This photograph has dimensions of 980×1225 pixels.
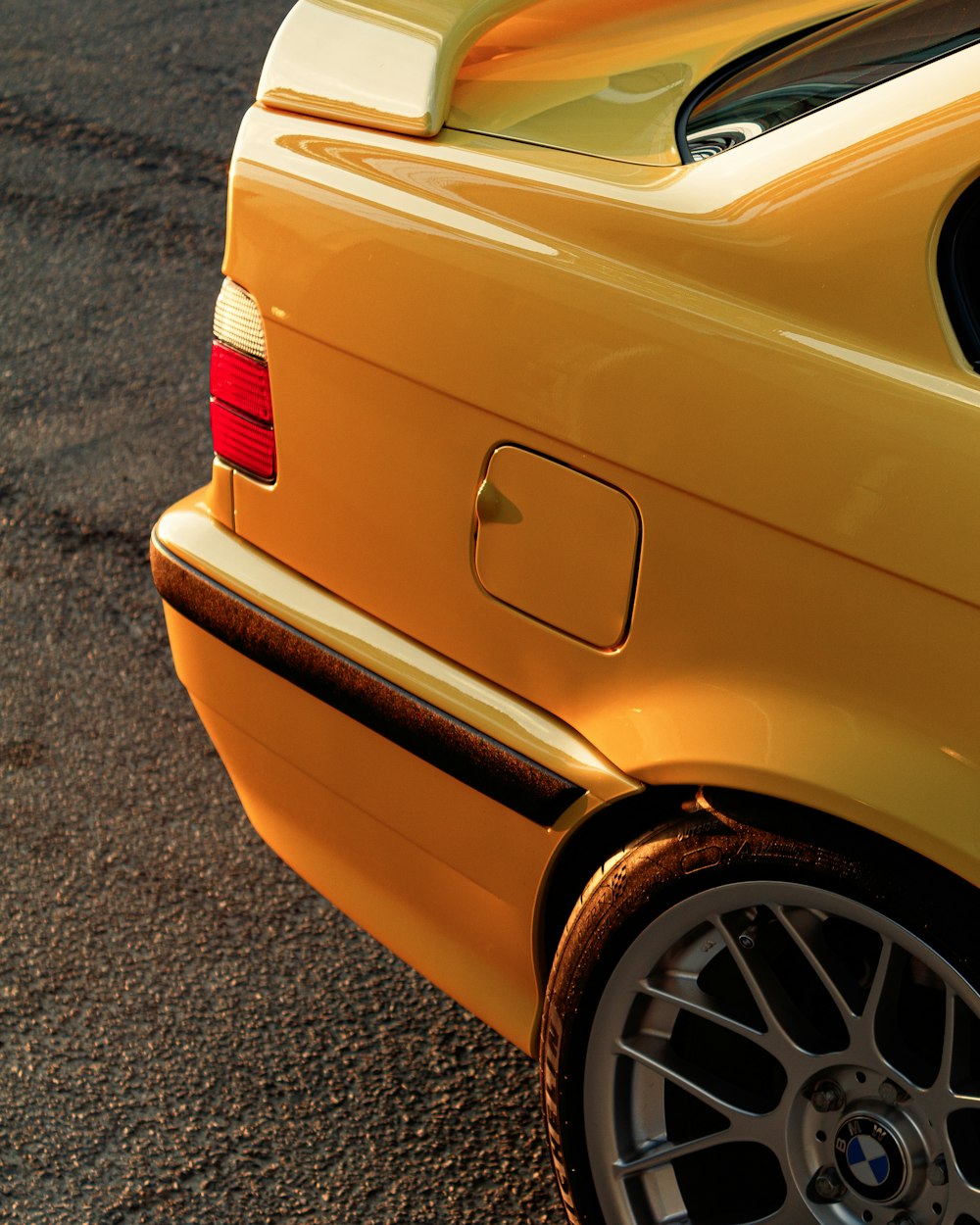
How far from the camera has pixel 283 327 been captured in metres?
1.90

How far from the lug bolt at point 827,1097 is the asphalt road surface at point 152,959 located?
0.61 m

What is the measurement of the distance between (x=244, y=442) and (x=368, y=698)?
0.43m

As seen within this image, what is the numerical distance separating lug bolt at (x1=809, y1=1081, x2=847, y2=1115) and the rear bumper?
1.30ft

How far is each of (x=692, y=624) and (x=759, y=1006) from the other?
0.47 m

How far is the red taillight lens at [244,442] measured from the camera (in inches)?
79.1

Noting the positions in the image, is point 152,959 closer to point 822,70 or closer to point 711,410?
point 711,410

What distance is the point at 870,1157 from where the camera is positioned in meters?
1.61

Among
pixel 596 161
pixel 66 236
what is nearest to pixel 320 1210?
pixel 596 161

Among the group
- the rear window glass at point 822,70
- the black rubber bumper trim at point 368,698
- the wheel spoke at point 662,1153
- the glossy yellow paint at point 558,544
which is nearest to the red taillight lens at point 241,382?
the black rubber bumper trim at point 368,698

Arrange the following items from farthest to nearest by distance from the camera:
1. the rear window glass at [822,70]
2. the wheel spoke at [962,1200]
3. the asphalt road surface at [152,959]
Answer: the asphalt road surface at [152,959] < the rear window glass at [822,70] < the wheel spoke at [962,1200]

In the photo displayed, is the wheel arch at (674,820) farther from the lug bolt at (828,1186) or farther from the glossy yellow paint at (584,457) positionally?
the lug bolt at (828,1186)

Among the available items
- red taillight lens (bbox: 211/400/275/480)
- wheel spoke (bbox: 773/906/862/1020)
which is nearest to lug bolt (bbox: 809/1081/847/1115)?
wheel spoke (bbox: 773/906/862/1020)

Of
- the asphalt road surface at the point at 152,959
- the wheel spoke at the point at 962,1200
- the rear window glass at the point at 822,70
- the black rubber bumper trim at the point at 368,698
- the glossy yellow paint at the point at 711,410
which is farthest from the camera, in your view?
the asphalt road surface at the point at 152,959

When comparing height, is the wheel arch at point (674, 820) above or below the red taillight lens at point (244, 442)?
below
